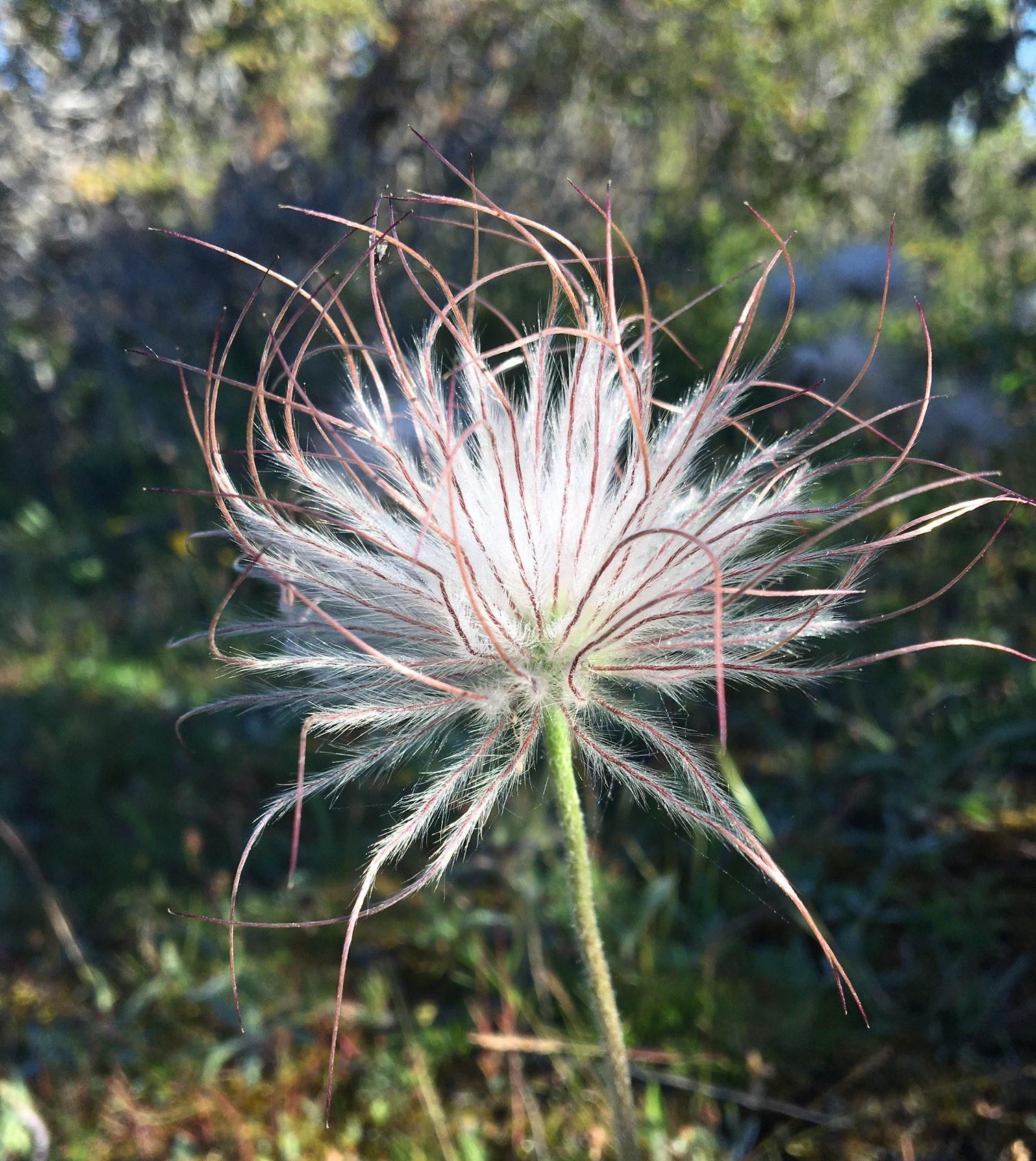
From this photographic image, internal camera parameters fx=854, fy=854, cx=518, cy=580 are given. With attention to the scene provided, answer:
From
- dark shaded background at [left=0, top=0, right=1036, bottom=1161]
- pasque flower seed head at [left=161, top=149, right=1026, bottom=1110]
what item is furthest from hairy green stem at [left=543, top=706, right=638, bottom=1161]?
dark shaded background at [left=0, top=0, right=1036, bottom=1161]

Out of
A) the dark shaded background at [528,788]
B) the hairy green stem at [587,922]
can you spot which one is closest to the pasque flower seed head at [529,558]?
the hairy green stem at [587,922]

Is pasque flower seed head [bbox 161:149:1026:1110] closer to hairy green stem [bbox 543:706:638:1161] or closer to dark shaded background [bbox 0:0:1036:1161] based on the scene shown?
hairy green stem [bbox 543:706:638:1161]

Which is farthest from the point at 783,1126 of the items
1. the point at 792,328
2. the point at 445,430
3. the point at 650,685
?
the point at 792,328

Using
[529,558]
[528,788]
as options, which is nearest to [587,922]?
[529,558]

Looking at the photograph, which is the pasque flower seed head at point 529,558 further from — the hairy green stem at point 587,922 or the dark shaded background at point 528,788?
the dark shaded background at point 528,788

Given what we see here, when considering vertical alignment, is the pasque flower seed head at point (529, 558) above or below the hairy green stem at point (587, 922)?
above

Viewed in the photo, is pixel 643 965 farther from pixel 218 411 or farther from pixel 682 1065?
pixel 218 411
